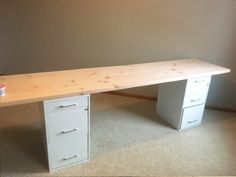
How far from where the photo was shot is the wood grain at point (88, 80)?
1.55 m

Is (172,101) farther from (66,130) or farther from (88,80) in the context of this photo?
(66,130)

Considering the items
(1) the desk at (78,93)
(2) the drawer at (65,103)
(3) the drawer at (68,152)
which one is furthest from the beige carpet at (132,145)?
(2) the drawer at (65,103)

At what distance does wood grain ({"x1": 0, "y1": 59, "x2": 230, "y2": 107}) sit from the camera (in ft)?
5.10

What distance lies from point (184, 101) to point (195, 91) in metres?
0.17

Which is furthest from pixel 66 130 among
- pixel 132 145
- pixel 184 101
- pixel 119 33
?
pixel 119 33

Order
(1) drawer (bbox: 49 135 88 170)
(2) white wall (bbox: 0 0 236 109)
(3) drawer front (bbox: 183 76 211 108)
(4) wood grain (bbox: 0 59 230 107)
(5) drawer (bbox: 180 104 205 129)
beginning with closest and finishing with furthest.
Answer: (4) wood grain (bbox: 0 59 230 107) < (1) drawer (bbox: 49 135 88 170) < (3) drawer front (bbox: 183 76 211 108) < (5) drawer (bbox: 180 104 205 129) < (2) white wall (bbox: 0 0 236 109)

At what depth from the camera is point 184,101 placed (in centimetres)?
235

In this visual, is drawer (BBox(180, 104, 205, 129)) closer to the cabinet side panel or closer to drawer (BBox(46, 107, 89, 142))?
the cabinet side panel

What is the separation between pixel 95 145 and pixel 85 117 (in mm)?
505

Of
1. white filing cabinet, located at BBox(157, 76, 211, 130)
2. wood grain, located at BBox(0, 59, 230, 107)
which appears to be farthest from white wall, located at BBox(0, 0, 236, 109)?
white filing cabinet, located at BBox(157, 76, 211, 130)

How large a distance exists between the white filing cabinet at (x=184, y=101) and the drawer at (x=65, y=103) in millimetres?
1137

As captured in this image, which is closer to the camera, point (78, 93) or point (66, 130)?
point (78, 93)

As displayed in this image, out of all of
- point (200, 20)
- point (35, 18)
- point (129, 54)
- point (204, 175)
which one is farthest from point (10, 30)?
point (204, 175)

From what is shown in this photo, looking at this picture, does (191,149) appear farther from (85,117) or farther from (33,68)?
(33,68)
